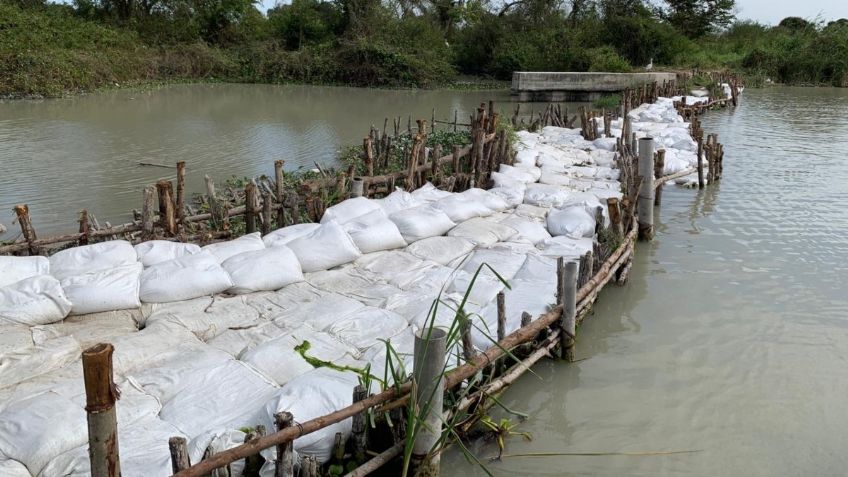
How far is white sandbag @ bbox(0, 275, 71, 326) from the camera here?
319 cm

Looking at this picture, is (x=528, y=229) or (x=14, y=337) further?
(x=528, y=229)

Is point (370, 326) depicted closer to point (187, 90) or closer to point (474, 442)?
point (474, 442)

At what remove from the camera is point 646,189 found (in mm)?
5758

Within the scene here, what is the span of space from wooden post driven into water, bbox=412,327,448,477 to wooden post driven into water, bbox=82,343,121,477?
3.48ft

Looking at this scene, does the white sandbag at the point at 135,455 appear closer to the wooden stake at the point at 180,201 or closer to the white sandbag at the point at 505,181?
the wooden stake at the point at 180,201

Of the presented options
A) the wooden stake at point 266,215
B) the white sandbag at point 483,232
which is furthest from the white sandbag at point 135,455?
the white sandbag at point 483,232

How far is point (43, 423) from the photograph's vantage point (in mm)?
2348

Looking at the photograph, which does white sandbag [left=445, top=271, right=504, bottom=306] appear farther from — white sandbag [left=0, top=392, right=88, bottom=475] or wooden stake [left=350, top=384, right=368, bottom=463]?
white sandbag [left=0, top=392, right=88, bottom=475]

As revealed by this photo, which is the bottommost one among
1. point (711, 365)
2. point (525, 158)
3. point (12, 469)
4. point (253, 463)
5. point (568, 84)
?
point (711, 365)

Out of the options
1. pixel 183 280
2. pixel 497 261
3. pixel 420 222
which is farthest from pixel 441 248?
pixel 183 280

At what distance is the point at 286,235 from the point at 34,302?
1531mm

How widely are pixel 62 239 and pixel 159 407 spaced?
6.78 ft

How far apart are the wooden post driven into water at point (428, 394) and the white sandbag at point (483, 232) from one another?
2.33 m

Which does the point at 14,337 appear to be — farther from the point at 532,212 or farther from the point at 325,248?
the point at 532,212
